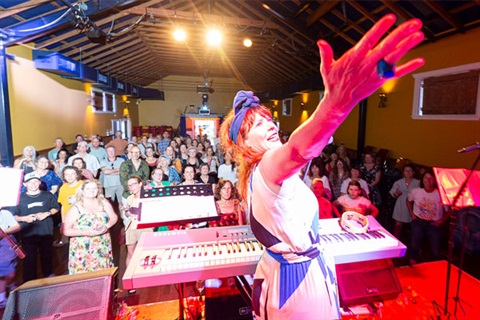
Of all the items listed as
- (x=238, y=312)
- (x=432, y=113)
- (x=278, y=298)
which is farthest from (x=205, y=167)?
(x=432, y=113)

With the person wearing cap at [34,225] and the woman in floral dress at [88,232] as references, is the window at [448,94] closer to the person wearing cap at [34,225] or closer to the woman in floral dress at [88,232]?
the woman in floral dress at [88,232]

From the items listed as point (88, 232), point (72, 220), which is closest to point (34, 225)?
point (72, 220)

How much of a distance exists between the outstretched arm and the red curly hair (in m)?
0.33

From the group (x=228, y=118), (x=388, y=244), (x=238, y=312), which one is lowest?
(x=238, y=312)

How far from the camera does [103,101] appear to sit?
39.6ft

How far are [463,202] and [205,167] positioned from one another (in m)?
3.70

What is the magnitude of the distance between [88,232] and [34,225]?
42.6 inches

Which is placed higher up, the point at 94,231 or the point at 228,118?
the point at 228,118

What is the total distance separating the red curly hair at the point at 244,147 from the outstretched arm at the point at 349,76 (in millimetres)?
328

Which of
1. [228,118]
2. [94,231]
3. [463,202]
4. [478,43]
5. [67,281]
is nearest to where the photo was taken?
[228,118]

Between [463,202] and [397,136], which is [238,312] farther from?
[397,136]

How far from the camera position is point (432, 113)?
6.00m

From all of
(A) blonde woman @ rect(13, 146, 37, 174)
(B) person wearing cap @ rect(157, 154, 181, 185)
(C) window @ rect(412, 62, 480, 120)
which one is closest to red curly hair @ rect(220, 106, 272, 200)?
(B) person wearing cap @ rect(157, 154, 181, 185)

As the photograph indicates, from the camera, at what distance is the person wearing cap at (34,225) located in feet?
10.6
